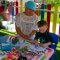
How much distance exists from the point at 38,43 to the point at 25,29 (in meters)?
0.51

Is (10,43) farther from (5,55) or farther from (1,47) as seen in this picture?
(5,55)

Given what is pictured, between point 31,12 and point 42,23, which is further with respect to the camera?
point 31,12

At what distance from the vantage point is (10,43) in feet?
6.21

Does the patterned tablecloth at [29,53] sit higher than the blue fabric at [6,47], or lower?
lower

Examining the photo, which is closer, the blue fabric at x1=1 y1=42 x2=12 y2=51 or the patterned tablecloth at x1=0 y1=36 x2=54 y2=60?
the patterned tablecloth at x1=0 y1=36 x2=54 y2=60

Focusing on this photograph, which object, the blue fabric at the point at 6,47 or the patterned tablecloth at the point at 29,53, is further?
the blue fabric at the point at 6,47

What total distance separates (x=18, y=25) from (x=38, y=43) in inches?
A: 23.7

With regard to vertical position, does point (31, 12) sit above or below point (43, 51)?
above

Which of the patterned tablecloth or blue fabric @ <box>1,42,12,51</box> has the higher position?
blue fabric @ <box>1,42,12,51</box>

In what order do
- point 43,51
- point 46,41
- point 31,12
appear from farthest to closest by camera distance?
point 31,12, point 46,41, point 43,51

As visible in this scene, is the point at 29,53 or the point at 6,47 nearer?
the point at 29,53

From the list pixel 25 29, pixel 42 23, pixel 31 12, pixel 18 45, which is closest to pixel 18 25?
pixel 25 29

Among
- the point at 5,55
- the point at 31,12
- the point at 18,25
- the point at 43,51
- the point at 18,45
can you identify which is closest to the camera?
the point at 5,55

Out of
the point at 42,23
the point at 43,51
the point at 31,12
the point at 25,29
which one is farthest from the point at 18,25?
the point at 43,51
